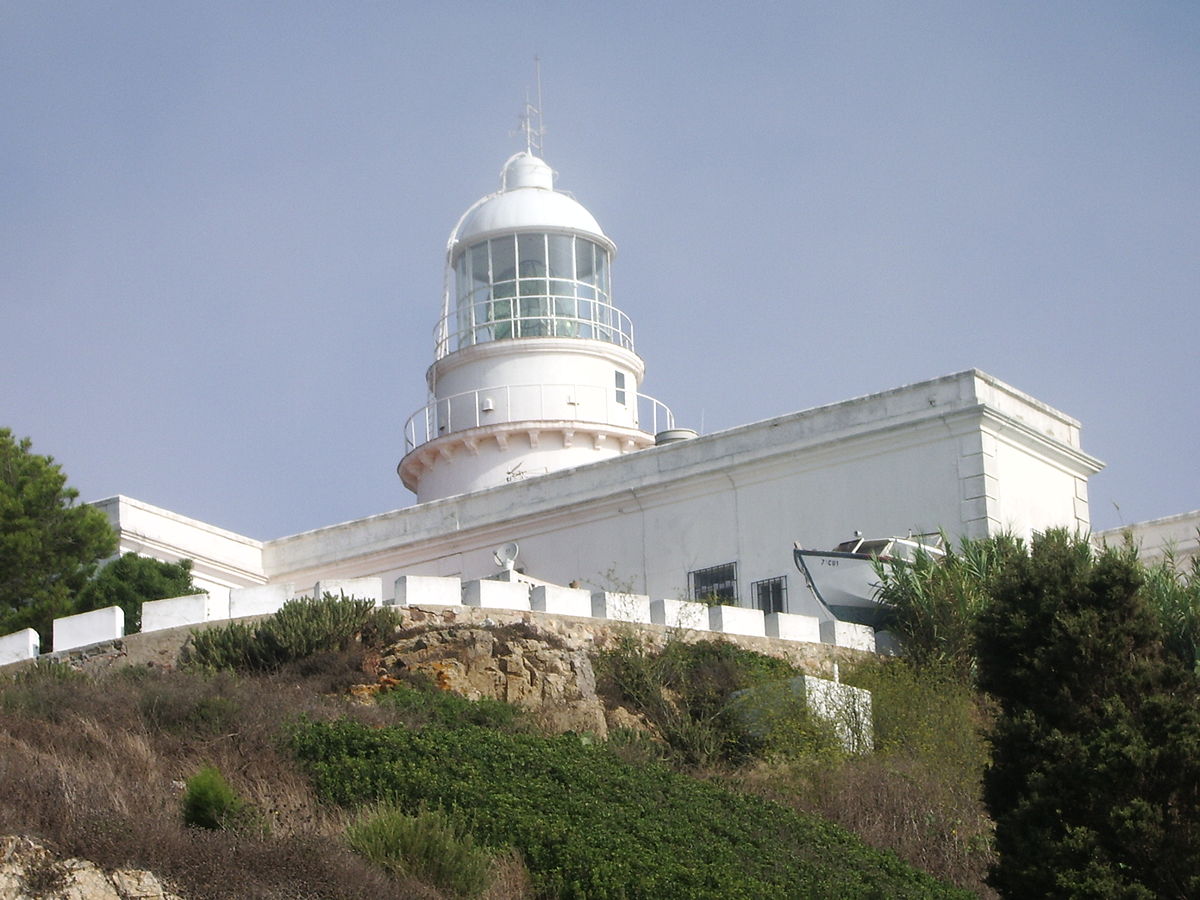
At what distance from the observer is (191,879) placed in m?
13.3

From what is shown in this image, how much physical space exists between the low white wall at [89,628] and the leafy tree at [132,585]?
3.32 meters

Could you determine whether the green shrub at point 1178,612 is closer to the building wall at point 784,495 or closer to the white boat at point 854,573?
the white boat at point 854,573

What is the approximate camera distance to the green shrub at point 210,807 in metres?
14.8

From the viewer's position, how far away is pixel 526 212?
35188 mm

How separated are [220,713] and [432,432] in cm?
1718

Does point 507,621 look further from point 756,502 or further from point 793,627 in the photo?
point 756,502

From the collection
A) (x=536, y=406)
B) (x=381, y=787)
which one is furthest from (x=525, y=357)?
(x=381, y=787)

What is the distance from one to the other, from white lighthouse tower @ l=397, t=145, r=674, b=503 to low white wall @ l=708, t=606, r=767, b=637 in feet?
31.0

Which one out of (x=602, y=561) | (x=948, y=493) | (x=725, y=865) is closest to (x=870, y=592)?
(x=948, y=493)

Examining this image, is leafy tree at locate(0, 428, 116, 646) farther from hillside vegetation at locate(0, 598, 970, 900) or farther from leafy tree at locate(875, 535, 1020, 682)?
leafy tree at locate(875, 535, 1020, 682)

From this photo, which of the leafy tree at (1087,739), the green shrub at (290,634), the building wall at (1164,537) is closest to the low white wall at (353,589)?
the green shrub at (290,634)

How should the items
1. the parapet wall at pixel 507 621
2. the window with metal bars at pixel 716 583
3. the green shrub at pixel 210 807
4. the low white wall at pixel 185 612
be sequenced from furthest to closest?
the window with metal bars at pixel 716 583
the low white wall at pixel 185 612
the parapet wall at pixel 507 621
the green shrub at pixel 210 807

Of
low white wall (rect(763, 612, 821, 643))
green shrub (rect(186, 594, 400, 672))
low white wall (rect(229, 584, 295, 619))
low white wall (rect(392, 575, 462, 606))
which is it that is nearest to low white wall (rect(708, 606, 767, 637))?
low white wall (rect(763, 612, 821, 643))

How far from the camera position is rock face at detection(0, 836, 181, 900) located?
1267cm
